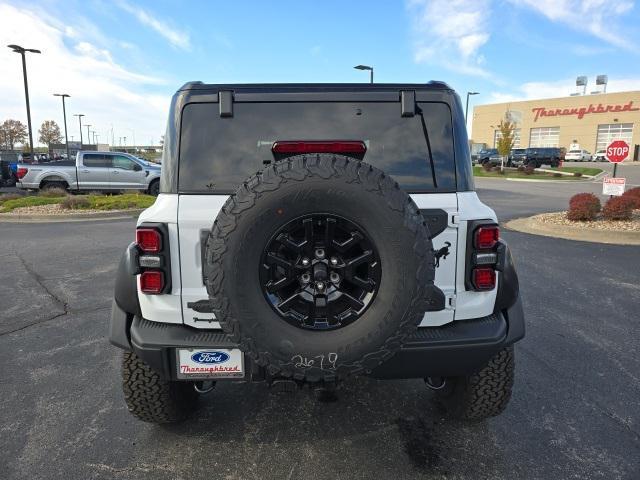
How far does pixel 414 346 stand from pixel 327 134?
1.22 meters

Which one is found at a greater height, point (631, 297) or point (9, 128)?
point (9, 128)

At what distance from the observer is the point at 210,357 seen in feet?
7.30

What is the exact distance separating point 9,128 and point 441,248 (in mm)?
87139

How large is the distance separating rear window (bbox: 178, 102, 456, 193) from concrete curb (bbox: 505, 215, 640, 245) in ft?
27.3

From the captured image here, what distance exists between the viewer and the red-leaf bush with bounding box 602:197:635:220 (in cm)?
988

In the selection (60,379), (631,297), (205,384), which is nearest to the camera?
(205,384)

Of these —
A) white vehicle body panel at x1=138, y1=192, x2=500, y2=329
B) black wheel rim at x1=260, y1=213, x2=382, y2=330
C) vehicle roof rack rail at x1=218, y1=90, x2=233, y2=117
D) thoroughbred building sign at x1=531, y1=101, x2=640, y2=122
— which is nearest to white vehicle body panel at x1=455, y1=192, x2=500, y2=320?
white vehicle body panel at x1=138, y1=192, x2=500, y2=329

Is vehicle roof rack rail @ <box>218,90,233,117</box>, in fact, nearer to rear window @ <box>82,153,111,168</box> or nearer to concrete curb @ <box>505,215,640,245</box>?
concrete curb @ <box>505,215,640,245</box>

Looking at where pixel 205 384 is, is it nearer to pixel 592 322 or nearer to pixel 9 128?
pixel 592 322

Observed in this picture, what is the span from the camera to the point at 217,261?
190cm

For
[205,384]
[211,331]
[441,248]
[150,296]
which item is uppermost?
[441,248]

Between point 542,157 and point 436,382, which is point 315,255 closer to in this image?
point 436,382

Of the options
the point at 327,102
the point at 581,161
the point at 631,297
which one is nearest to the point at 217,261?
the point at 327,102

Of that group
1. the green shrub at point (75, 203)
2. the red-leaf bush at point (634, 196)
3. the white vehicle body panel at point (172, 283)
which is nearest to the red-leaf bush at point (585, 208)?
the red-leaf bush at point (634, 196)
